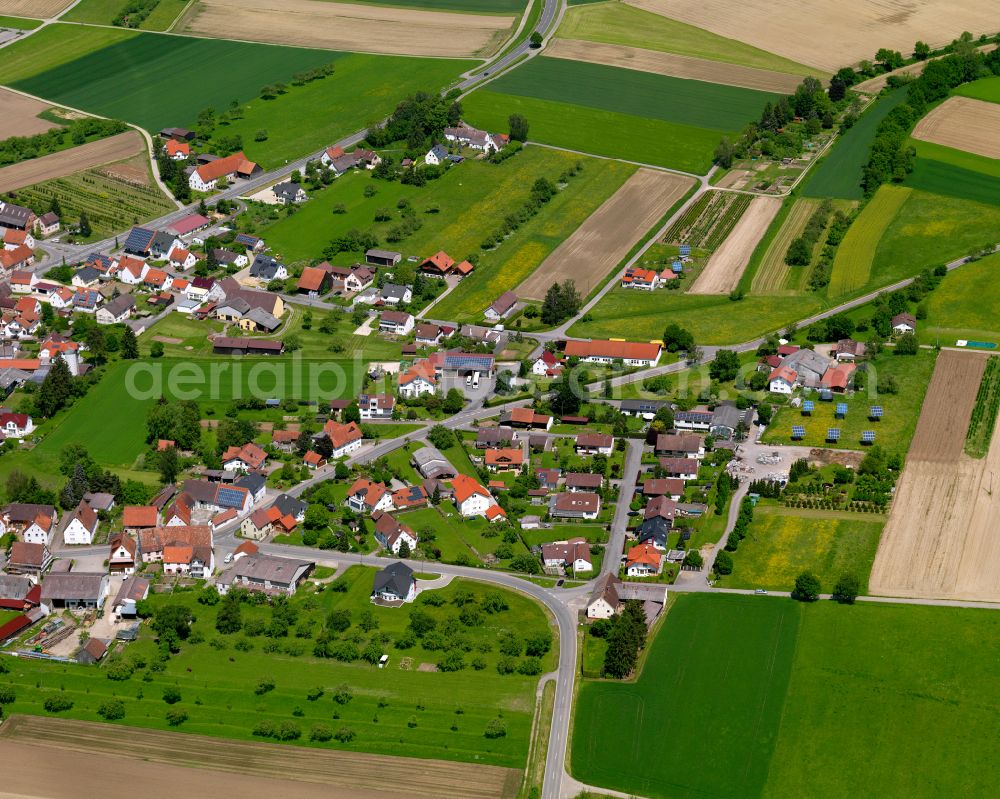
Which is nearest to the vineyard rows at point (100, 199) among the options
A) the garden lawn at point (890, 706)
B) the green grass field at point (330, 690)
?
the green grass field at point (330, 690)

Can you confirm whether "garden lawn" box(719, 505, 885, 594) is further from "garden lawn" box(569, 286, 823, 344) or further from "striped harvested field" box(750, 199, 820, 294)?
"striped harvested field" box(750, 199, 820, 294)

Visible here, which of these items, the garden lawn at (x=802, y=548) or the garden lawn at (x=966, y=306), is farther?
the garden lawn at (x=966, y=306)

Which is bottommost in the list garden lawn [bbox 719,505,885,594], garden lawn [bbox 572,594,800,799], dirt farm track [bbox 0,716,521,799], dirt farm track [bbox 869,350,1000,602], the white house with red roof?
dirt farm track [bbox 0,716,521,799]

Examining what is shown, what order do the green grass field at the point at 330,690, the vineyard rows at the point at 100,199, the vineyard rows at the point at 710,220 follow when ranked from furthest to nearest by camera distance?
the vineyard rows at the point at 100,199 → the vineyard rows at the point at 710,220 → the green grass field at the point at 330,690

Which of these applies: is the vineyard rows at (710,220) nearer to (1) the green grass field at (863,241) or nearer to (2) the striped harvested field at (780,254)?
(2) the striped harvested field at (780,254)

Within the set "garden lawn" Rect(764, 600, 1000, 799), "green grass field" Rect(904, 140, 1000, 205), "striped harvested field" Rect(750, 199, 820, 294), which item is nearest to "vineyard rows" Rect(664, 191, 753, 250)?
"striped harvested field" Rect(750, 199, 820, 294)

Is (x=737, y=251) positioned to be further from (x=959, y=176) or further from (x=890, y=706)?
(x=890, y=706)
